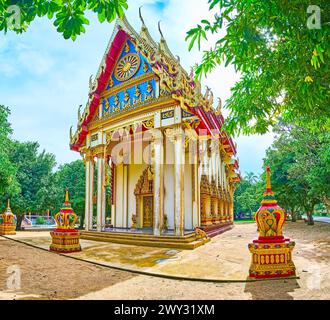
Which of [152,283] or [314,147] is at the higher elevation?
[314,147]

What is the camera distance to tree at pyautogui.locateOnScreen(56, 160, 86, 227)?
24812 millimetres

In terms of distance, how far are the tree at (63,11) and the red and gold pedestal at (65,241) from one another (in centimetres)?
732

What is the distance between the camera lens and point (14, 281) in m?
5.29

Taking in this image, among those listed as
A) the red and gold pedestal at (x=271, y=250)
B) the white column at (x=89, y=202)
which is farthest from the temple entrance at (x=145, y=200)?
the red and gold pedestal at (x=271, y=250)

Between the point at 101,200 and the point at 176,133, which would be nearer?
the point at 176,133

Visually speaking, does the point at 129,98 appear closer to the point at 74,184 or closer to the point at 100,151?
the point at 100,151

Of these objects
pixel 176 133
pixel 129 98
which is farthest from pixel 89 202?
pixel 176 133

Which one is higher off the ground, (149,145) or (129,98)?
(129,98)

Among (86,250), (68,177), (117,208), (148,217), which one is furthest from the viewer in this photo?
(68,177)

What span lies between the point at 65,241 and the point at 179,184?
4277mm

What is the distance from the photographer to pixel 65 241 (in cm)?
919

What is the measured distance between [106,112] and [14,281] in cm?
987

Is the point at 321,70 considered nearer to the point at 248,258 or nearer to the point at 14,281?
the point at 248,258
